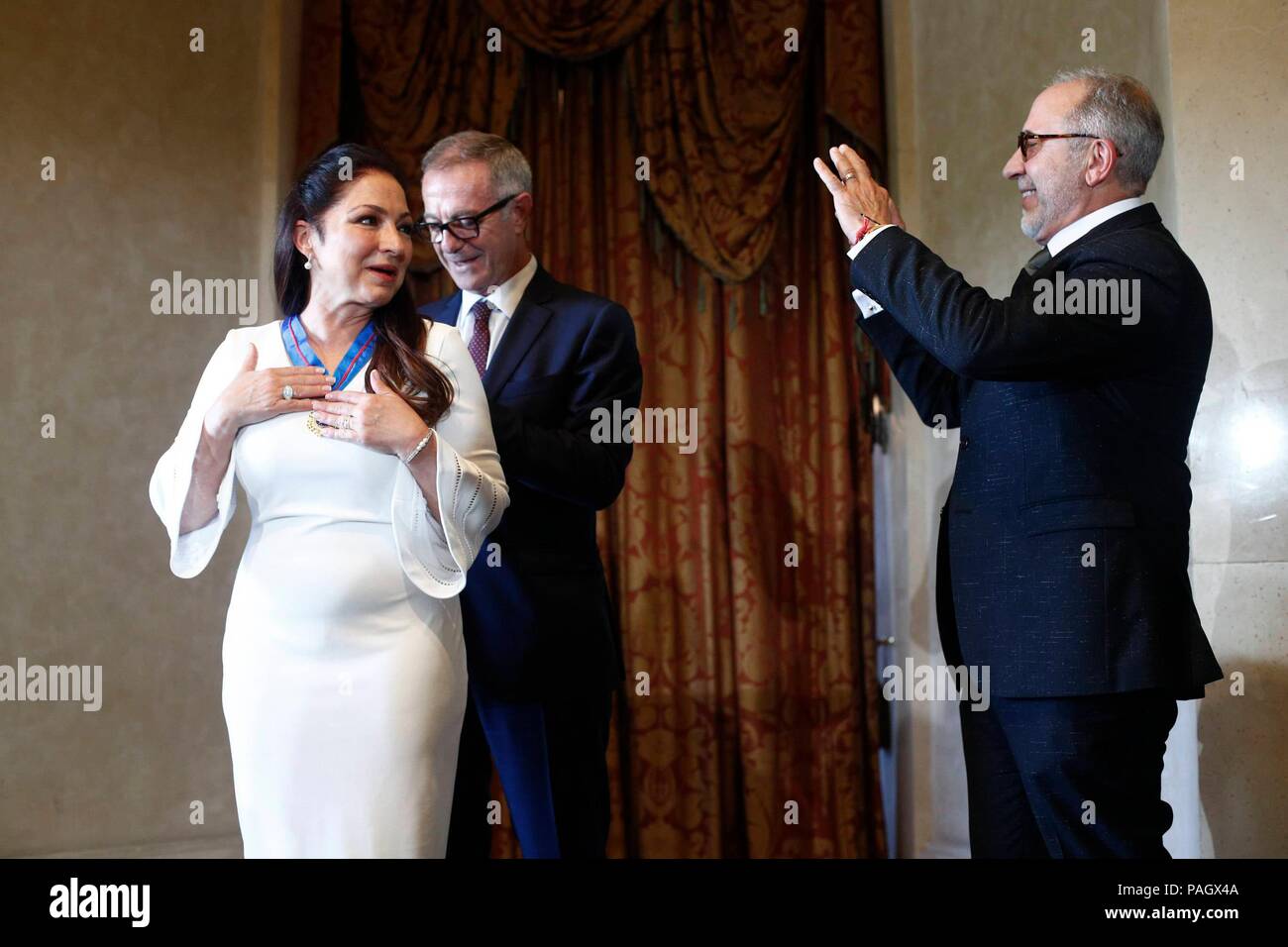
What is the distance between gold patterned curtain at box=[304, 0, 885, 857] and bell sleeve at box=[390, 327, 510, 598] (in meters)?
2.02

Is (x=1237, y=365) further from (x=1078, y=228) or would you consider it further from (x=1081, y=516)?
(x=1081, y=516)

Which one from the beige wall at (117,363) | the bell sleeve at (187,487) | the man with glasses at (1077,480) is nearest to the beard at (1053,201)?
the man with glasses at (1077,480)

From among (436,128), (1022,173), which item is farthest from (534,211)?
(1022,173)

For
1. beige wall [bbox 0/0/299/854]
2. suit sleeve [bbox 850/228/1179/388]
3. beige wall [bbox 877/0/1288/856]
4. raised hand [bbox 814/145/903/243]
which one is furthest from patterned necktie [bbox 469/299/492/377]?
beige wall [bbox 877/0/1288/856]

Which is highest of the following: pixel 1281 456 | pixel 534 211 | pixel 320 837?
pixel 534 211

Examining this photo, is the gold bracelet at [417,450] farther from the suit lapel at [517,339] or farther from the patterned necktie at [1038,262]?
the patterned necktie at [1038,262]

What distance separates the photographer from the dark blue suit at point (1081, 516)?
2.32 m

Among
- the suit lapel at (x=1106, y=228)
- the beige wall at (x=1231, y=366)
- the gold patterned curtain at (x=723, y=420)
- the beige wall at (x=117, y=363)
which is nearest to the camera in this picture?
the suit lapel at (x=1106, y=228)

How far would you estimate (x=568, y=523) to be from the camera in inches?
112

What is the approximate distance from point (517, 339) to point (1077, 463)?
119 cm

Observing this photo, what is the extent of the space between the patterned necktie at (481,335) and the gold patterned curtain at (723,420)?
151 centimetres

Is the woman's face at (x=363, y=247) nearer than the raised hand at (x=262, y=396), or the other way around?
the raised hand at (x=262, y=396)
